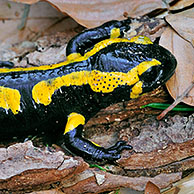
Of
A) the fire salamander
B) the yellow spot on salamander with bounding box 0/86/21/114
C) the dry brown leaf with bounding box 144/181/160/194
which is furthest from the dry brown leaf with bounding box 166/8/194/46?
the yellow spot on salamander with bounding box 0/86/21/114

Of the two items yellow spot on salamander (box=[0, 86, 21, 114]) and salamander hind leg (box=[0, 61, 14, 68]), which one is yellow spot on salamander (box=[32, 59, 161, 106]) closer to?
yellow spot on salamander (box=[0, 86, 21, 114])

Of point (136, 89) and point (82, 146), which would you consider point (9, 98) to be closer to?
point (82, 146)

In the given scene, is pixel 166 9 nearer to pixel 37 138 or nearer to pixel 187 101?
pixel 187 101

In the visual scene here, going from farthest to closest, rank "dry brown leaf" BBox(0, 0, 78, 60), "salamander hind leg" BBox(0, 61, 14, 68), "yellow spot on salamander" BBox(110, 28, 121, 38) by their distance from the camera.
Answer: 1. "dry brown leaf" BBox(0, 0, 78, 60)
2. "salamander hind leg" BBox(0, 61, 14, 68)
3. "yellow spot on salamander" BBox(110, 28, 121, 38)

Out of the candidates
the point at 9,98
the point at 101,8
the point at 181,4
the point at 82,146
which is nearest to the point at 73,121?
the point at 82,146

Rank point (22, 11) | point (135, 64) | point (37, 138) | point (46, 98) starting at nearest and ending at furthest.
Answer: point (135, 64)
point (46, 98)
point (37, 138)
point (22, 11)

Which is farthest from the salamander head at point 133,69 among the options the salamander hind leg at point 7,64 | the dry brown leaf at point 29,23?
the dry brown leaf at point 29,23

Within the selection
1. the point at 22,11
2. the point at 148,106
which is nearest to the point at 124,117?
the point at 148,106
